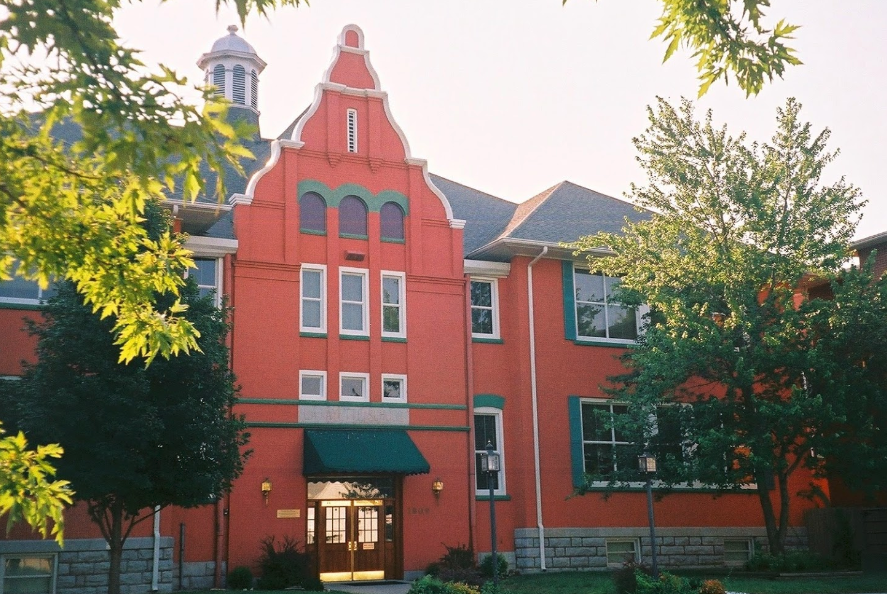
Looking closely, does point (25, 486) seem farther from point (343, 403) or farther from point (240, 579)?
point (343, 403)

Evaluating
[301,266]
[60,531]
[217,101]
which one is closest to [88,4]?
[217,101]

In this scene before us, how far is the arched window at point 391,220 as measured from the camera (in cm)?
2652

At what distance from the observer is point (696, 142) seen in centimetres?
2473

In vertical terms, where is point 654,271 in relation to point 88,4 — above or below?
above

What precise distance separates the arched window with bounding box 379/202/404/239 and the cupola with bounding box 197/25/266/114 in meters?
8.98

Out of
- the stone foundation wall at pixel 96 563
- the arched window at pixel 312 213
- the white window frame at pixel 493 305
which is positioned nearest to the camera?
the stone foundation wall at pixel 96 563

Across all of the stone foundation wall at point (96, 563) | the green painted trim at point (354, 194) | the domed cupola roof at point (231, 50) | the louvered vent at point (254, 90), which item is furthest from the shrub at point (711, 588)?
the domed cupola roof at point (231, 50)

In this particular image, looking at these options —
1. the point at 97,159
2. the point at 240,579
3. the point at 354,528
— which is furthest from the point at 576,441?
the point at 97,159

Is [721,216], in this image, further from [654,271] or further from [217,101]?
[217,101]

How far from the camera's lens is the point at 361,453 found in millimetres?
24000

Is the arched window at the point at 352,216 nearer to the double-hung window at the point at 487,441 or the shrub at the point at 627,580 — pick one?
the double-hung window at the point at 487,441

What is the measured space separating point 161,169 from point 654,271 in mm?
19381

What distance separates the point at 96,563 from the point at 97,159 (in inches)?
626

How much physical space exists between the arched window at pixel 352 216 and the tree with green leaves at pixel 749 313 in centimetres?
613
